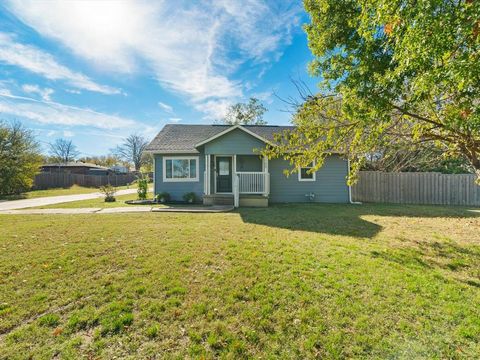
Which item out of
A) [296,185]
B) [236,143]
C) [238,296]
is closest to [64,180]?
[236,143]

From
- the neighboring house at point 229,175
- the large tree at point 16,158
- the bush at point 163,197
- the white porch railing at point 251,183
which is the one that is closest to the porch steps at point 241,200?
the white porch railing at point 251,183

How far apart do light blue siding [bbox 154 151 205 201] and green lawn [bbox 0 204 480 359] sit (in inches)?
280

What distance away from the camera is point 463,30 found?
2.67 meters

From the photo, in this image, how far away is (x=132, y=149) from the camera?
56.1 m

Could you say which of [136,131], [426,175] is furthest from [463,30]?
[136,131]

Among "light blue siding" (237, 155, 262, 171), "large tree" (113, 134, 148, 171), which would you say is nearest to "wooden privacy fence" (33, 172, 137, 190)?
"large tree" (113, 134, 148, 171)

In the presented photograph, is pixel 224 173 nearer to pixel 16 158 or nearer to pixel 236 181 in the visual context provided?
pixel 236 181

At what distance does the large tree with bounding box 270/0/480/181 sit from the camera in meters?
2.71

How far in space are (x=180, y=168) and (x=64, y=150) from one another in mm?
65582

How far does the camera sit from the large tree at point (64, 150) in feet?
198

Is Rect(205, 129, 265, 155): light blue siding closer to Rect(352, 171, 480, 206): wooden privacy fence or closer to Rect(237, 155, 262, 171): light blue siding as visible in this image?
Rect(237, 155, 262, 171): light blue siding

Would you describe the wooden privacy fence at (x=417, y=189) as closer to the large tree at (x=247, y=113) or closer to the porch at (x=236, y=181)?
the porch at (x=236, y=181)

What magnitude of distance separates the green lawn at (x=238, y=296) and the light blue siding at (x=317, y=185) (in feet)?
23.1

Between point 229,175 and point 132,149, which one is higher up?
point 132,149
